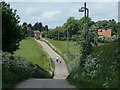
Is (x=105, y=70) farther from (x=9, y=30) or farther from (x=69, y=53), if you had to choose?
(x=69, y=53)

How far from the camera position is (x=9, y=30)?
47.8m

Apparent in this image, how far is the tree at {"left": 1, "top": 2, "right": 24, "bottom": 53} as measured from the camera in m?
47.0

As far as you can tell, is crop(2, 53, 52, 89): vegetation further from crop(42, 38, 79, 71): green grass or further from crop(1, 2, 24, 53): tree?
crop(42, 38, 79, 71): green grass

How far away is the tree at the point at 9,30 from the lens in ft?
154

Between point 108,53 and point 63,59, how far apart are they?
7054cm

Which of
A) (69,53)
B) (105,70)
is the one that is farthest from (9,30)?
(69,53)

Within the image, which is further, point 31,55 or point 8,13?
point 31,55

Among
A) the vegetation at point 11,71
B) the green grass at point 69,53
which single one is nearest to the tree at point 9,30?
the vegetation at point 11,71

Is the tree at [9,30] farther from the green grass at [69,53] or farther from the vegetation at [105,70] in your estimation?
the vegetation at [105,70]

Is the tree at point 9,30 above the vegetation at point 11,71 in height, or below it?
above

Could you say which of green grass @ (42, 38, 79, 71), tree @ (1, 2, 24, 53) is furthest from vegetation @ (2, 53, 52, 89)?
green grass @ (42, 38, 79, 71)


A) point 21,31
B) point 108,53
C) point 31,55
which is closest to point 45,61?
point 31,55

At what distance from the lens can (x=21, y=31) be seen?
169ft

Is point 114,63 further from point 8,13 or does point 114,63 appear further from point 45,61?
point 45,61
